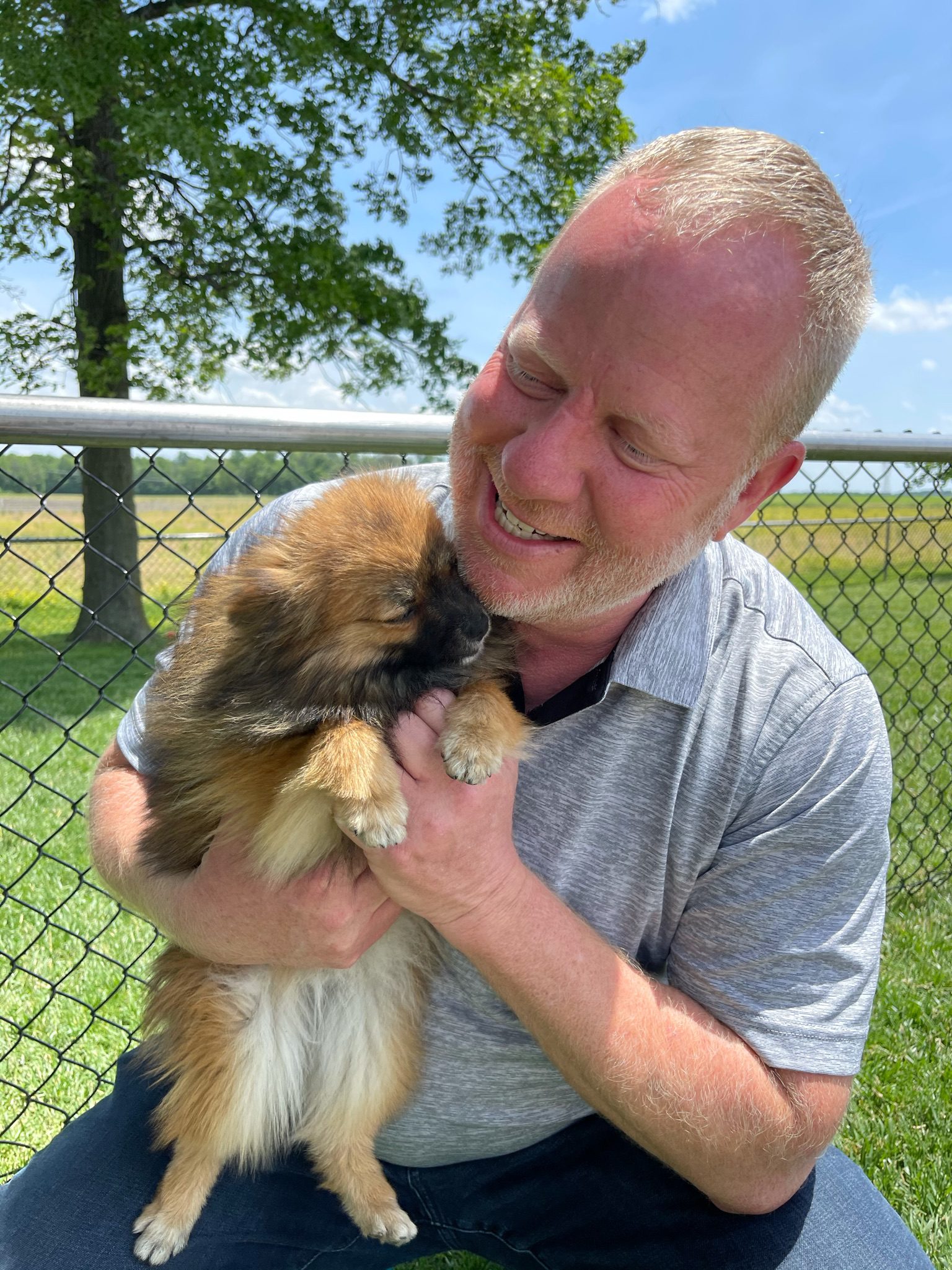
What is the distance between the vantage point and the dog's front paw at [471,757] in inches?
67.1

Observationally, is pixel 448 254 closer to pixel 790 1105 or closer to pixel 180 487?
pixel 180 487

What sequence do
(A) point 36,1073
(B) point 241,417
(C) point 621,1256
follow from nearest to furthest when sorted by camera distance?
(C) point 621,1256 → (B) point 241,417 → (A) point 36,1073

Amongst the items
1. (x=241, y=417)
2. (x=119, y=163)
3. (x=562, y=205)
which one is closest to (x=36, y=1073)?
(x=241, y=417)

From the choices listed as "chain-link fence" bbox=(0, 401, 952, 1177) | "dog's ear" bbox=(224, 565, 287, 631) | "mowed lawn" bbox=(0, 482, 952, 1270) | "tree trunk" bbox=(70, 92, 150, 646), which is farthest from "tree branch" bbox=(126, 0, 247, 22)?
"dog's ear" bbox=(224, 565, 287, 631)

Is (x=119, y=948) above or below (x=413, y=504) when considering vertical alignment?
below

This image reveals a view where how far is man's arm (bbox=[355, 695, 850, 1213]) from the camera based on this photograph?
165 cm

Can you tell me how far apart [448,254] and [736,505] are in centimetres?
1200

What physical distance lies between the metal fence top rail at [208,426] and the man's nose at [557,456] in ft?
2.48

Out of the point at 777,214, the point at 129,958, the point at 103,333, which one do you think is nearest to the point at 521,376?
the point at 777,214

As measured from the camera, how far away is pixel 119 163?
33.6ft

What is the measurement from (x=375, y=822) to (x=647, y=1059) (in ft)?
2.08

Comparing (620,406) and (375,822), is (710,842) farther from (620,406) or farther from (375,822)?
(620,406)

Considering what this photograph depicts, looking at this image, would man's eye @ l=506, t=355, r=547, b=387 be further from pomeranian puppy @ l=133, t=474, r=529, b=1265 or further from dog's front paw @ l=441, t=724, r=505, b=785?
dog's front paw @ l=441, t=724, r=505, b=785

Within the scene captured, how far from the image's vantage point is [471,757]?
173 cm
